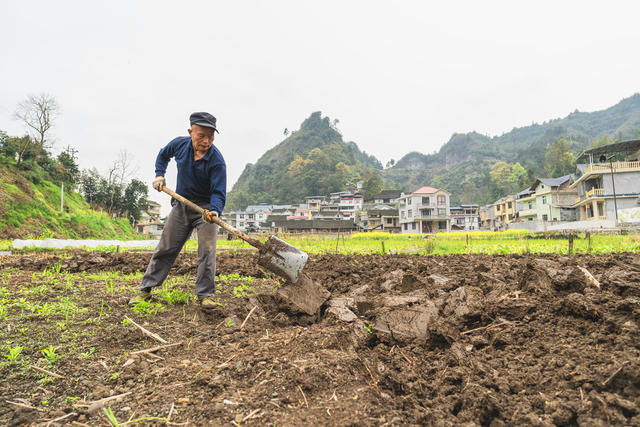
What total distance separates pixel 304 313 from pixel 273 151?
12669 cm

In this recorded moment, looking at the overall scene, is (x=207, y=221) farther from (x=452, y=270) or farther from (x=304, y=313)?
(x=452, y=270)

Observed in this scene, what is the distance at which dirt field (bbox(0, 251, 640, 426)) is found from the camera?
1.61 metres

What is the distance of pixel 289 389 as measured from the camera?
6.03 feet

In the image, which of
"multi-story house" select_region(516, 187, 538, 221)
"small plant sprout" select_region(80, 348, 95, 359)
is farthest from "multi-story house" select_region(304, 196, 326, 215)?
"small plant sprout" select_region(80, 348, 95, 359)

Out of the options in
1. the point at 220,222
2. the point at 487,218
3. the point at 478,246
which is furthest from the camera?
the point at 487,218

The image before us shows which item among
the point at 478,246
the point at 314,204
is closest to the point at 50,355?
the point at 478,246

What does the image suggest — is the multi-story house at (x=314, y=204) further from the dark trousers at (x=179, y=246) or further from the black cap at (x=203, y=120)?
the black cap at (x=203, y=120)

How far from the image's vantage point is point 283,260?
3465 millimetres

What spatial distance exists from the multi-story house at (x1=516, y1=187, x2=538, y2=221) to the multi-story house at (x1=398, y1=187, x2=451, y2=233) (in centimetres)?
1076

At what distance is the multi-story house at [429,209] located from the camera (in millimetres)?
49594

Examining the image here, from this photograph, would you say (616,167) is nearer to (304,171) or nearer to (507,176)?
(507,176)

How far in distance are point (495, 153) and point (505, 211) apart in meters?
86.4

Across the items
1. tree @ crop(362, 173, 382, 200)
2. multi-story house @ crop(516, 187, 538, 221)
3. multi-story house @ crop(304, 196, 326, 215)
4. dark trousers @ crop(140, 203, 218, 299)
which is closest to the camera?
dark trousers @ crop(140, 203, 218, 299)

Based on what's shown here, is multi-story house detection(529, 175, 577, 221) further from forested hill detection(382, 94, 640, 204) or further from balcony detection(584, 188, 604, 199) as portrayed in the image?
forested hill detection(382, 94, 640, 204)
